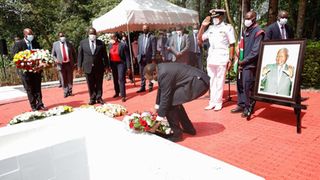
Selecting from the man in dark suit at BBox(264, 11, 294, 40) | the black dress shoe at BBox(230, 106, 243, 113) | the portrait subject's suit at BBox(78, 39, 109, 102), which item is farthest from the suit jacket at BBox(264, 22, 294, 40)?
the portrait subject's suit at BBox(78, 39, 109, 102)

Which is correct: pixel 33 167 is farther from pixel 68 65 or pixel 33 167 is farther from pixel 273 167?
pixel 68 65

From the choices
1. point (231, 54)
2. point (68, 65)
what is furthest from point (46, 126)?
point (68, 65)

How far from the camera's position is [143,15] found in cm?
1089

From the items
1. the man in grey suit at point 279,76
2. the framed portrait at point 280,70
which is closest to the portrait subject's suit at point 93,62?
the framed portrait at point 280,70

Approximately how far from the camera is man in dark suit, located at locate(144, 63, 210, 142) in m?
4.39

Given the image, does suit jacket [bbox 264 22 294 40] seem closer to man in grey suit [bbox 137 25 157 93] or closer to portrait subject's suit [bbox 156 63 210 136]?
portrait subject's suit [bbox 156 63 210 136]

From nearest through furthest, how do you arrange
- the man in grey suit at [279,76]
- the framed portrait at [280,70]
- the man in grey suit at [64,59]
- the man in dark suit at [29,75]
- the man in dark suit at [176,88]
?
the man in dark suit at [176,88], the framed portrait at [280,70], the man in grey suit at [279,76], the man in dark suit at [29,75], the man in grey suit at [64,59]

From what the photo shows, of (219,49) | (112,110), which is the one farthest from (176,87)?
(112,110)

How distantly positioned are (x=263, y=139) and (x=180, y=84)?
5.37 ft

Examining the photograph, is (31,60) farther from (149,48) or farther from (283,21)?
(283,21)

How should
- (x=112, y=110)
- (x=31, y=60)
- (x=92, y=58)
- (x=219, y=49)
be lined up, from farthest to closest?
1. (x=92, y=58)
2. (x=31, y=60)
3. (x=112, y=110)
4. (x=219, y=49)

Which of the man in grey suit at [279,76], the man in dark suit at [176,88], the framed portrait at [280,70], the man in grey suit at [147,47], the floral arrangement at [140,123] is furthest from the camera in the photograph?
the man in grey suit at [147,47]

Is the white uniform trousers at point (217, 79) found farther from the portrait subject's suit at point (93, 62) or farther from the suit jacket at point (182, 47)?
the portrait subject's suit at point (93, 62)

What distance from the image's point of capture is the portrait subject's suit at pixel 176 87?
440cm
